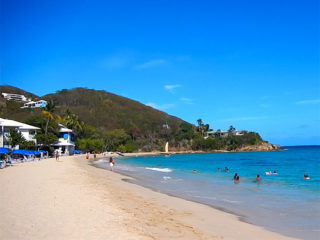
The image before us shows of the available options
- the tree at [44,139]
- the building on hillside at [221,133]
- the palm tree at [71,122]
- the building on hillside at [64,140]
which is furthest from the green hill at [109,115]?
the tree at [44,139]

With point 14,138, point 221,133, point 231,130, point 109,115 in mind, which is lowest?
point 14,138

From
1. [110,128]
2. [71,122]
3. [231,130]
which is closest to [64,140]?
[71,122]

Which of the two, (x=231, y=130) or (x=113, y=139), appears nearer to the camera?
(x=113, y=139)

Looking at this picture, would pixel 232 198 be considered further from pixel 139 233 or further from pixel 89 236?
pixel 89 236

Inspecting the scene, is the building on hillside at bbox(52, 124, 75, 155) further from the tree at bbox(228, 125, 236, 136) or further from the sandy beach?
the tree at bbox(228, 125, 236, 136)

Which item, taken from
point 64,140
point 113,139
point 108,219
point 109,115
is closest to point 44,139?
point 64,140

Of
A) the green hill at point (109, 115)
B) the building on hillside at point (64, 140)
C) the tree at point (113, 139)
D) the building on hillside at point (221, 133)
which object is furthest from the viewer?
the green hill at point (109, 115)

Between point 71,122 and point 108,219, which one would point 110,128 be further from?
point 108,219

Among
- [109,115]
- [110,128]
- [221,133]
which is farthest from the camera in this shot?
[109,115]

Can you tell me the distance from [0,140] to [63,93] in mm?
163504

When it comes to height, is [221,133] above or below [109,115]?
below

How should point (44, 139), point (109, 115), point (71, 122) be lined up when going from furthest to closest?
point (109, 115)
point (71, 122)
point (44, 139)

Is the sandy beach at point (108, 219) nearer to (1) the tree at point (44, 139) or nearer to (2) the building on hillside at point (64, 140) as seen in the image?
(1) the tree at point (44, 139)

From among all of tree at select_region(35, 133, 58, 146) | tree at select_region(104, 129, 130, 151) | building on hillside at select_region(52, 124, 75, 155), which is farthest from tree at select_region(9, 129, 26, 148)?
tree at select_region(104, 129, 130, 151)
